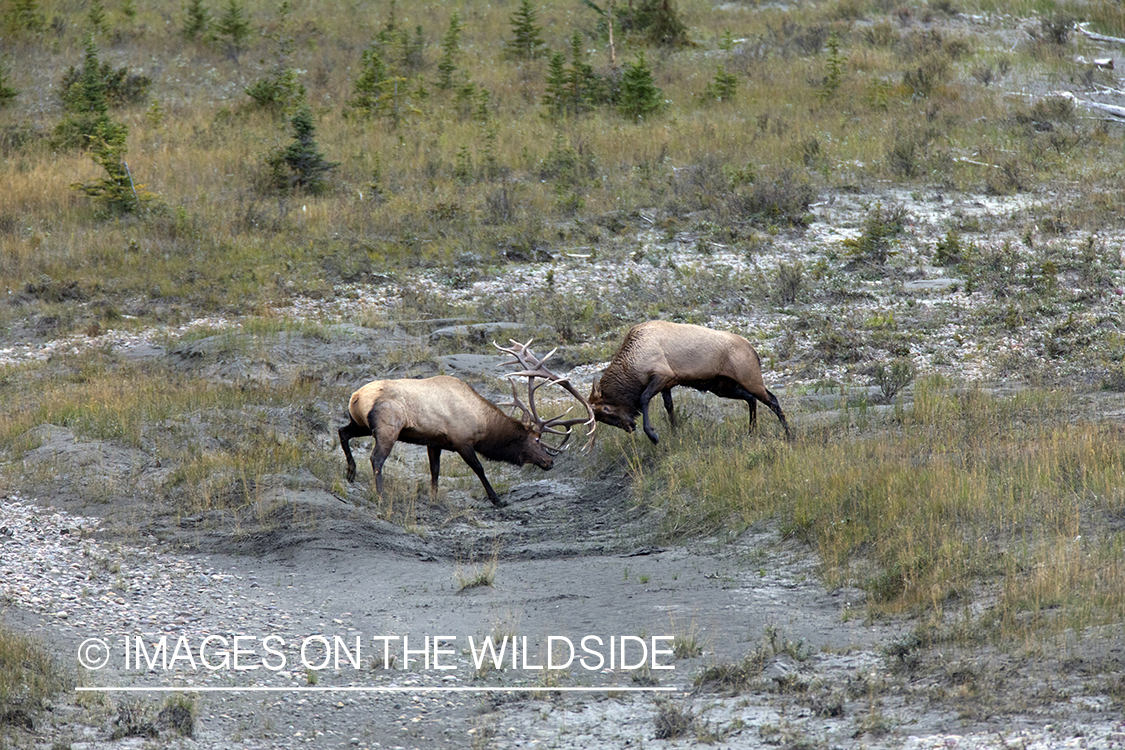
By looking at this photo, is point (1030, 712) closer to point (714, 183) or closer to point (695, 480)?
point (695, 480)

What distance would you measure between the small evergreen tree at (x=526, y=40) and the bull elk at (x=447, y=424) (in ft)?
66.9

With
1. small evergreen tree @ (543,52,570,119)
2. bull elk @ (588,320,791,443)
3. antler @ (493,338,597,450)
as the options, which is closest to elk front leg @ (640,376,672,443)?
bull elk @ (588,320,791,443)

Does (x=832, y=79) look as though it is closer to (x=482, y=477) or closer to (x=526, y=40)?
(x=526, y=40)

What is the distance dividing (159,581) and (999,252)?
1367 cm

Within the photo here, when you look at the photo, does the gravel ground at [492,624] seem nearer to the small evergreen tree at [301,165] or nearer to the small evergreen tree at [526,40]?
the small evergreen tree at [301,165]

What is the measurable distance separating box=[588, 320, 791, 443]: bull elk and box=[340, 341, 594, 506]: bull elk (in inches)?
13.9

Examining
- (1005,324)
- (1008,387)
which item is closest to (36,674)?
(1008,387)

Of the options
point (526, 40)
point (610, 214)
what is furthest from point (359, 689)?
point (526, 40)

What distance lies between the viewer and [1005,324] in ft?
47.5

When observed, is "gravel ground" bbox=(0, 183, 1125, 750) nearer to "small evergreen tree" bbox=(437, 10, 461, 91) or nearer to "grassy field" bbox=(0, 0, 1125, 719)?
"grassy field" bbox=(0, 0, 1125, 719)

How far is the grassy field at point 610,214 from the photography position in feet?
27.4

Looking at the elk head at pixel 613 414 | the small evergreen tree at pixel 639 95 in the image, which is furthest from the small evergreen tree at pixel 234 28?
the elk head at pixel 613 414

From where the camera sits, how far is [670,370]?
36.8 ft

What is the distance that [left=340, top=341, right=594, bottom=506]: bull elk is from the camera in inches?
412
